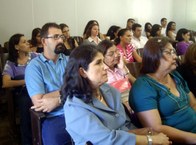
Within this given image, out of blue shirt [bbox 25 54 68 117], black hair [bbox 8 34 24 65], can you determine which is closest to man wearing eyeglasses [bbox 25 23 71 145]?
blue shirt [bbox 25 54 68 117]

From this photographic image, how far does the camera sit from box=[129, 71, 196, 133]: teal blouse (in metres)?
1.53

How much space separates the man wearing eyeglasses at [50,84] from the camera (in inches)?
64.9

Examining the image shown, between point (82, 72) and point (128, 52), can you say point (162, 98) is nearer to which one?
point (82, 72)

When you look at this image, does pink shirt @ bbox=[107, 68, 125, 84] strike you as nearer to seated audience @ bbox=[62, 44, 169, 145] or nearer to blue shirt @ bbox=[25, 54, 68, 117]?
blue shirt @ bbox=[25, 54, 68, 117]

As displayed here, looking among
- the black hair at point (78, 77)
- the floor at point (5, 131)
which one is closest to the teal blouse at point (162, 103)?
the black hair at point (78, 77)

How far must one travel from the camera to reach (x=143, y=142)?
4.23ft

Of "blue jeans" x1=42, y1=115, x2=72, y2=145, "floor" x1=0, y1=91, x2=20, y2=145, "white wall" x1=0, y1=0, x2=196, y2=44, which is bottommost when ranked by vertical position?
"floor" x1=0, y1=91, x2=20, y2=145

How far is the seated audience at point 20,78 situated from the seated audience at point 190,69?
1.37 m

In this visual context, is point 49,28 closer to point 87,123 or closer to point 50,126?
point 50,126

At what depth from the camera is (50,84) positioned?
1921mm

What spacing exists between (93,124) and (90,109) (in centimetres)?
8

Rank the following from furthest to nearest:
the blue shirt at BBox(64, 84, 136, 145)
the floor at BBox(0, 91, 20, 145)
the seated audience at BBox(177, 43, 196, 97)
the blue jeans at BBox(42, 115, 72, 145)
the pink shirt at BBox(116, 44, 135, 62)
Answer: the pink shirt at BBox(116, 44, 135, 62), the floor at BBox(0, 91, 20, 145), the seated audience at BBox(177, 43, 196, 97), the blue jeans at BBox(42, 115, 72, 145), the blue shirt at BBox(64, 84, 136, 145)

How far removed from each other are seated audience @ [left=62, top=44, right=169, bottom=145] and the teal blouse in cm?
19

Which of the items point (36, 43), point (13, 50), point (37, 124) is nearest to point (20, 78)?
point (13, 50)
